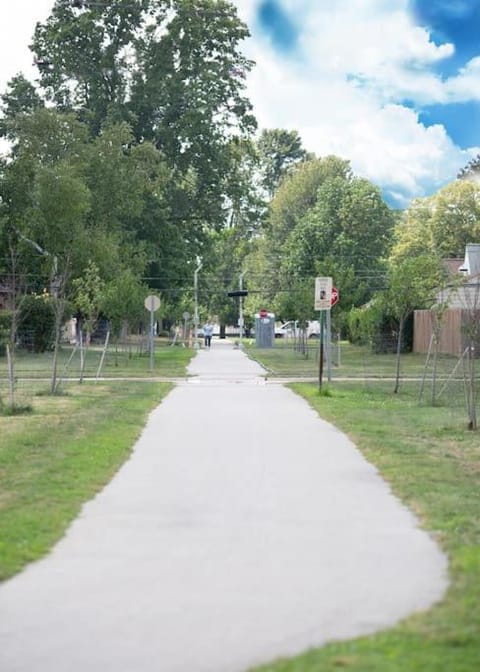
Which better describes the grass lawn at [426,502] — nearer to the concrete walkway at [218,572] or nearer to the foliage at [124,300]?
the concrete walkway at [218,572]

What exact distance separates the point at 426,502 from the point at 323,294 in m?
14.7

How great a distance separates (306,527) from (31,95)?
51.1m

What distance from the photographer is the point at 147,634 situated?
537cm

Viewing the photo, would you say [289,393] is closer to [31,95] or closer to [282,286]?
[31,95]

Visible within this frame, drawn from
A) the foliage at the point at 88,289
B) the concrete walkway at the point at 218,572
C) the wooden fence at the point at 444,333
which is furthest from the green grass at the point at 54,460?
the wooden fence at the point at 444,333

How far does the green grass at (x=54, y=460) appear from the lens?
7941 millimetres

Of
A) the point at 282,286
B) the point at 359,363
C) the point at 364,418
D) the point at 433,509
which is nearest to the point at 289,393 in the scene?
the point at 364,418

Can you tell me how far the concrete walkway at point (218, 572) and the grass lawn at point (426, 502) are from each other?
0.57 feet

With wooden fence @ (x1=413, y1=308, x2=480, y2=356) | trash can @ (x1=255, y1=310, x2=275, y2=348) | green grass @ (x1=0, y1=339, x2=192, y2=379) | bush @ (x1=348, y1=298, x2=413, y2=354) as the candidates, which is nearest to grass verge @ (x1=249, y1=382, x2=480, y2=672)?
wooden fence @ (x1=413, y1=308, x2=480, y2=356)

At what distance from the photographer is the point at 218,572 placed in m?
6.72

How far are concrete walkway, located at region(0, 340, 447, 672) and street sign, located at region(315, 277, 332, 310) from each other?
1162 centimetres

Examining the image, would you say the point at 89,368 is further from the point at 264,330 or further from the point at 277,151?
the point at 277,151

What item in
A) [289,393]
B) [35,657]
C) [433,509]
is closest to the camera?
[35,657]

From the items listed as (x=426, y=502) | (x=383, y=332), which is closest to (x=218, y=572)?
(x=426, y=502)
